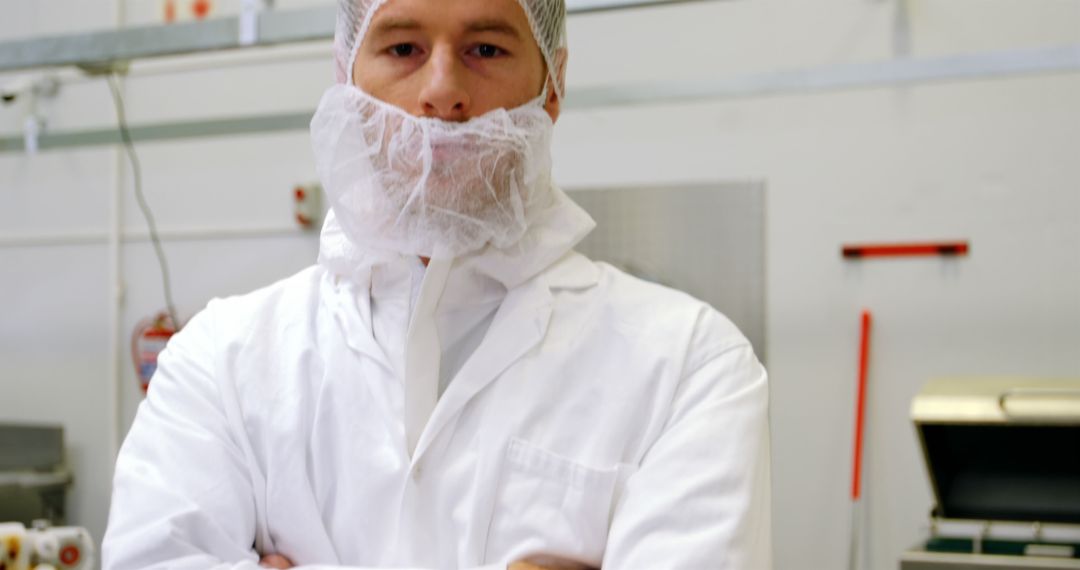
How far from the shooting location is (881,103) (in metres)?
2.21

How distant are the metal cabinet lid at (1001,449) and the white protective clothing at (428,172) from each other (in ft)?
2.76

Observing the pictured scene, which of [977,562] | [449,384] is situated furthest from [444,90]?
[977,562]

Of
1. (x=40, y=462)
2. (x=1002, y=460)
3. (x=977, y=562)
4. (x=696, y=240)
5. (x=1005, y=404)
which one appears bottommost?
(x=40, y=462)

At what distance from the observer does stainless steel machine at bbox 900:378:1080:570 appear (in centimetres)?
152

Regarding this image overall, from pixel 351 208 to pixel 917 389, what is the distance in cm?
152

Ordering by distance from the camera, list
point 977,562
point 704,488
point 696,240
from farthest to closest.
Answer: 1. point 696,240
2. point 977,562
3. point 704,488

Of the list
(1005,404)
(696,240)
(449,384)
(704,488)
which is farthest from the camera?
(696,240)

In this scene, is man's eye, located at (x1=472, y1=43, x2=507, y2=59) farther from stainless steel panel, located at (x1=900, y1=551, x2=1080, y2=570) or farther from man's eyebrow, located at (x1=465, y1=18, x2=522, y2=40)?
stainless steel panel, located at (x1=900, y1=551, x2=1080, y2=570)

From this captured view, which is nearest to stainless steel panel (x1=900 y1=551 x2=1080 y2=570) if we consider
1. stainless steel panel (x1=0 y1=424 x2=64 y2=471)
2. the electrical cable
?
the electrical cable

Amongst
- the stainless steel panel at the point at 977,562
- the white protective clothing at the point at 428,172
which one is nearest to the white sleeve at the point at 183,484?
the white protective clothing at the point at 428,172

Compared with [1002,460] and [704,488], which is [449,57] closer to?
[704,488]

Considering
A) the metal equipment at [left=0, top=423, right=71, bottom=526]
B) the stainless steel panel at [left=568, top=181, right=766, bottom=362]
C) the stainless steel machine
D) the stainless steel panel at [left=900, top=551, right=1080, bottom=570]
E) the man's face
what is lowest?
the metal equipment at [left=0, top=423, right=71, bottom=526]

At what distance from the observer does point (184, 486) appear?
0.97m

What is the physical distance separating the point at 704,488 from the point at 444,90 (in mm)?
434
